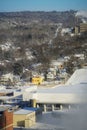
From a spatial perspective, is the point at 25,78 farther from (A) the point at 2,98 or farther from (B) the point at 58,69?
(A) the point at 2,98

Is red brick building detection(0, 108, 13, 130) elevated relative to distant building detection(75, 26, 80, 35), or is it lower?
lower

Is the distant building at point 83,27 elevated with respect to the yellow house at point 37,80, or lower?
elevated

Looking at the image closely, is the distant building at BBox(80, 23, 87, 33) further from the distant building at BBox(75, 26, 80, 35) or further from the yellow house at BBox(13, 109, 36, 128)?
the yellow house at BBox(13, 109, 36, 128)

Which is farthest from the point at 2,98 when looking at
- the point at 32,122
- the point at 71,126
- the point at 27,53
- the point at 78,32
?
the point at 78,32

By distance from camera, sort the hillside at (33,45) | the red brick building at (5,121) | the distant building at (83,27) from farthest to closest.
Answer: the distant building at (83,27) → the hillside at (33,45) → the red brick building at (5,121)

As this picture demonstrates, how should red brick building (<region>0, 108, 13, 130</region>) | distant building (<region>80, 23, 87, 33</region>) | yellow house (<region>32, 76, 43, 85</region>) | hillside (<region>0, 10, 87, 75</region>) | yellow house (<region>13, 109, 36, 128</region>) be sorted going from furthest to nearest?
distant building (<region>80, 23, 87, 33</region>) < hillside (<region>0, 10, 87, 75</region>) < yellow house (<region>32, 76, 43, 85</region>) < yellow house (<region>13, 109, 36, 128</region>) < red brick building (<region>0, 108, 13, 130</region>)

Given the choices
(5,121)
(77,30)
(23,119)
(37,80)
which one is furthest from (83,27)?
(5,121)

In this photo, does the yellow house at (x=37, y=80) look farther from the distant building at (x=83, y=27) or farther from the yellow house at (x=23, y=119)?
the distant building at (x=83, y=27)

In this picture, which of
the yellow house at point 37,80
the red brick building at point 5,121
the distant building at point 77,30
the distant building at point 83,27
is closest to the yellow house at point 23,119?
the red brick building at point 5,121

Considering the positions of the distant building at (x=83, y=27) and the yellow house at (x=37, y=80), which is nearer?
the yellow house at (x=37, y=80)

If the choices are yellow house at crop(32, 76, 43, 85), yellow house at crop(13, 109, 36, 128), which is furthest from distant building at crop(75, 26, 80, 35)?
yellow house at crop(13, 109, 36, 128)

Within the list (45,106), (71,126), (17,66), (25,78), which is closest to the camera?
(71,126)
